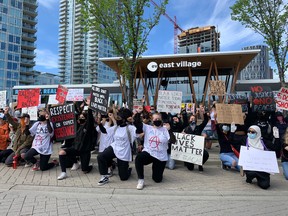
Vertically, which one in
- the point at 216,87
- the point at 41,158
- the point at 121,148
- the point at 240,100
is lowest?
the point at 41,158

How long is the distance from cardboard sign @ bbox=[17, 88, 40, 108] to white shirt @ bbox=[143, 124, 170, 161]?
4960 mm

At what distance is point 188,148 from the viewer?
773 centimetres

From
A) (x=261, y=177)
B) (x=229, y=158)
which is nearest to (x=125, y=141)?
(x=229, y=158)

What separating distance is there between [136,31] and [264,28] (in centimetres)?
543

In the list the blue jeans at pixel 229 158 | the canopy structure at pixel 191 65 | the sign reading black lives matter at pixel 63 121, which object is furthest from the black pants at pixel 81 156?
the canopy structure at pixel 191 65

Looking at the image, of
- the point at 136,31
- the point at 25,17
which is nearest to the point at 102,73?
the point at 25,17

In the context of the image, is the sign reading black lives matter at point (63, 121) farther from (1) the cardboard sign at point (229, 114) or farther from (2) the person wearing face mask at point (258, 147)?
(2) the person wearing face mask at point (258, 147)

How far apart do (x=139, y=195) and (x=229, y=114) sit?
417 centimetres

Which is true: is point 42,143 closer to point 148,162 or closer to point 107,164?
point 107,164

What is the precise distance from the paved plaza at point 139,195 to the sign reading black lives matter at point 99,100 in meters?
1.86

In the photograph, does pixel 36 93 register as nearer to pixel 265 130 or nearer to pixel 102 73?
pixel 265 130

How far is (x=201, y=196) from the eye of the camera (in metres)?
5.73

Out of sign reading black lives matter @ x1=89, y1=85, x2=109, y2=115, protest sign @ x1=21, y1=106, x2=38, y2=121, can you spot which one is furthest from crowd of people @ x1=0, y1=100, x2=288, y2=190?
protest sign @ x1=21, y1=106, x2=38, y2=121

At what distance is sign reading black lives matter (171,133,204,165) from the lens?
7.56 meters
